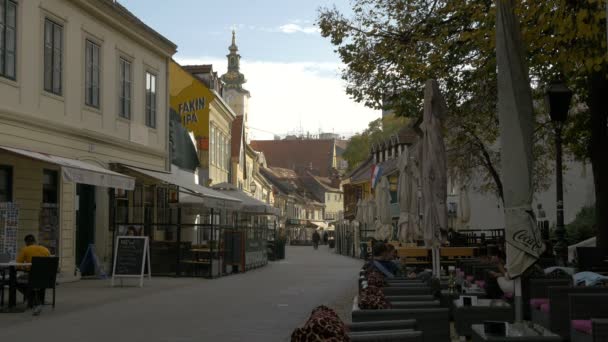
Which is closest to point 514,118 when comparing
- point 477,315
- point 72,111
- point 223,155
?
point 477,315

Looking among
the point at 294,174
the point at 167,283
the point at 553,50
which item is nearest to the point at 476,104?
the point at 553,50

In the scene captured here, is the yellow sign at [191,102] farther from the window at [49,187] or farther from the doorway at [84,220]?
the window at [49,187]

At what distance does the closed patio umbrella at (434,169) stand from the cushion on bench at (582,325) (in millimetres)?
5660

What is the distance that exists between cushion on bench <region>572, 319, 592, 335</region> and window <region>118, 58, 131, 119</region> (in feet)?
→ 71.8

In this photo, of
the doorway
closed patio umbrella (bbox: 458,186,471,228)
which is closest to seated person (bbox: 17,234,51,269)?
the doorway

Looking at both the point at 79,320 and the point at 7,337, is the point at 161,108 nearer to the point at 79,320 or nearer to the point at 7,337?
the point at 79,320

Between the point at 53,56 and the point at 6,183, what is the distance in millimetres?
4191

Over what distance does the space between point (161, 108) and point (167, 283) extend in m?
10.4

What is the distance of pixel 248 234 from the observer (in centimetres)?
A: 3338

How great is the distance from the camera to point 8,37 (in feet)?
66.9

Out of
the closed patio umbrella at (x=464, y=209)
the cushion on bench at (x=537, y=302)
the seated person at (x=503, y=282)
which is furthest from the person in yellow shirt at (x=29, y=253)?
the closed patio umbrella at (x=464, y=209)

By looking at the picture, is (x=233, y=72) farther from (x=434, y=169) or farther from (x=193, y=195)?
(x=434, y=169)

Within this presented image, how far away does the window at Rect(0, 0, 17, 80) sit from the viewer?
65.8ft

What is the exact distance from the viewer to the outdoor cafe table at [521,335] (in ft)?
20.4
